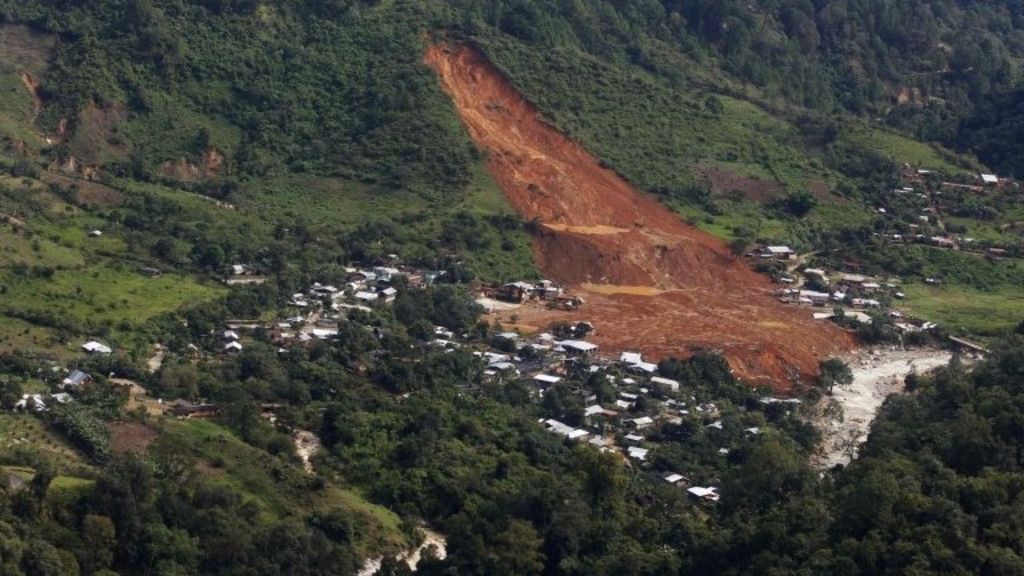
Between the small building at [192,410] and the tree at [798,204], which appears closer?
the small building at [192,410]

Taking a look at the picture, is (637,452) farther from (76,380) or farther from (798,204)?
(798,204)

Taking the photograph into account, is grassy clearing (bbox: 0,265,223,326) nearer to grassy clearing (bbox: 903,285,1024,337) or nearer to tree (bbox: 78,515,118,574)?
tree (bbox: 78,515,118,574)

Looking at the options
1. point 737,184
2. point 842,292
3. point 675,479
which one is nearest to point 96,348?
point 675,479

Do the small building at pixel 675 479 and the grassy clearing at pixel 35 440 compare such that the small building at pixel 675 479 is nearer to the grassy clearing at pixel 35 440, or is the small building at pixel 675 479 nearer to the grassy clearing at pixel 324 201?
the grassy clearing at pixel 35 440

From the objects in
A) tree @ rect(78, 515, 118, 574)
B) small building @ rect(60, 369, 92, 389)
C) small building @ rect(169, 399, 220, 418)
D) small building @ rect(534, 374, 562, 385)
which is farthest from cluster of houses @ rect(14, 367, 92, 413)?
small building @ rect(534, 374, 562, 385)

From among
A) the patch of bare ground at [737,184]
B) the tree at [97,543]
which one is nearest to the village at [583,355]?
the patch of bare ground at [737,184]
